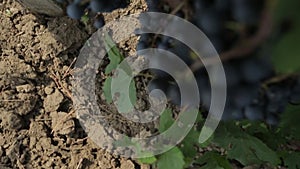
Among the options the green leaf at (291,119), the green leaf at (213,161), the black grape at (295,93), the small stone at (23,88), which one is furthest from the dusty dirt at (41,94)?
the black grape at (295,93)

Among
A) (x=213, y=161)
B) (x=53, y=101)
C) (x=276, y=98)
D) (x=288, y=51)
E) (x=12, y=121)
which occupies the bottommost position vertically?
(x=288, y=51)

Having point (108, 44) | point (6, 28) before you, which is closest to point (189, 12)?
point (108, 44)

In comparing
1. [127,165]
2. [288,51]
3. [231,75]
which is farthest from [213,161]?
[288,51]

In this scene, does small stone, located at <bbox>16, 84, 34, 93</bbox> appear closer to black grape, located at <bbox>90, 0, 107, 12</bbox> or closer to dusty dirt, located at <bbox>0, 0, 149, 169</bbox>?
dusty dirt, located at <bbox>0, 0, 149, 169</bbox>

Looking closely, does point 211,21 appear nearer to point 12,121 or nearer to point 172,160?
point 172,160

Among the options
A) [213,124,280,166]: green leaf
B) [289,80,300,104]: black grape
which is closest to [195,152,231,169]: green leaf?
[213,124,280,166]: green leaf

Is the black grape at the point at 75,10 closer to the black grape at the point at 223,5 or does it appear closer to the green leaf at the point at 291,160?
the black grape at the point at 223,5
